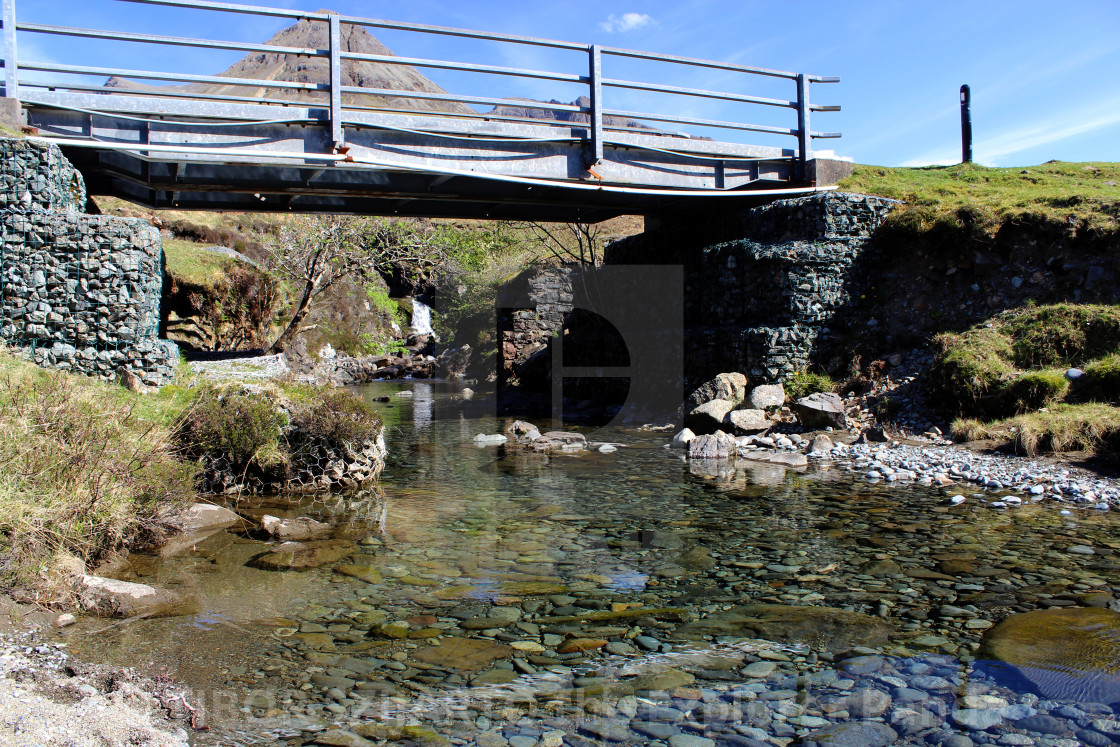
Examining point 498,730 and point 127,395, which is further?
point 127,395

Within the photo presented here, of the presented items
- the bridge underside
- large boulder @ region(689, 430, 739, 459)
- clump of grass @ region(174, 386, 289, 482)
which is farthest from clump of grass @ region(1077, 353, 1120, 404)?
clump of grass @ region(174, 386, 289, 482)

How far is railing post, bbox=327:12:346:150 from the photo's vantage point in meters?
11.3

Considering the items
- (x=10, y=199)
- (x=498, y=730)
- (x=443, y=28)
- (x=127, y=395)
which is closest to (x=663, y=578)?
(x=498, y=730)

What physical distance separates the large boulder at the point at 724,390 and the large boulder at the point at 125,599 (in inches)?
429

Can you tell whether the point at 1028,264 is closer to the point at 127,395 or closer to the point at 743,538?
the point at 743,538

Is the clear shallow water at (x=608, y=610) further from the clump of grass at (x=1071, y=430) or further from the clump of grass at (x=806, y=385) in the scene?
the clump of grass at (x=806, y=385)

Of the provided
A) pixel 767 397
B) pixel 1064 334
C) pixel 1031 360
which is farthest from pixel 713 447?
pixel 1064 334

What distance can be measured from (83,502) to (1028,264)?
14737mm

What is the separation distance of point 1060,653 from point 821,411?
28.7 feet

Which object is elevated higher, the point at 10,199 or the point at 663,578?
the point at 10,199

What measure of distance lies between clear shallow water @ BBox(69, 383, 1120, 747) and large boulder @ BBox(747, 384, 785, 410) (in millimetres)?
4633

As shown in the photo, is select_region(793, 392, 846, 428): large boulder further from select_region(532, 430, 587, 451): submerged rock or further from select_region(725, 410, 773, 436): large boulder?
select_region(532, 430, 587, 451): submerged rock

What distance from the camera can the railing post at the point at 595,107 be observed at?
43.5ft

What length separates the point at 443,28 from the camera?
11.7m
